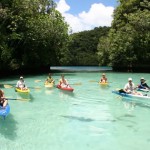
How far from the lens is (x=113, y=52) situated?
2104 inches

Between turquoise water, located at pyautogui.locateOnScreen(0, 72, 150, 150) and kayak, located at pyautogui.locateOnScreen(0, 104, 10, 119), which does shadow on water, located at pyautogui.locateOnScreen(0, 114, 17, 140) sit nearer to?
turquoise water, located at pyautogui.locateOnScreen(0, 72, 150, 150)

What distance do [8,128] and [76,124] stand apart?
2899mm

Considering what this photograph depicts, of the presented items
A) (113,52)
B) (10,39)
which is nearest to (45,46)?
(10,39)

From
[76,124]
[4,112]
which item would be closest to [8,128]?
[4,112]

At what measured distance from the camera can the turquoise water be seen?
11148mm


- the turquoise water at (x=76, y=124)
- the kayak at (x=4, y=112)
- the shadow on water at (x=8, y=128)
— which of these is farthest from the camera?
the kayak at (x=4, y=112)

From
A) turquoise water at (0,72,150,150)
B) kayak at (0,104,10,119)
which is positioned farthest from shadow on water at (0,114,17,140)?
kayak at (0,104,10,119)

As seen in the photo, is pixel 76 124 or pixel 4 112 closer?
pixel 4 112

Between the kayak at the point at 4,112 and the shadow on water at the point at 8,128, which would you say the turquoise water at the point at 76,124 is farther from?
the kayak at the point at 4,112

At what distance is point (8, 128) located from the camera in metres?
13.0

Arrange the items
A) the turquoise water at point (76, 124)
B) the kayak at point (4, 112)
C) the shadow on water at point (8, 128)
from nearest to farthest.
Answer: the turquoise water at point (76, 124), the shadow on water at point (8, 128), the kayak at point (4, 112)

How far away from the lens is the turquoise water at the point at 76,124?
11148 mm

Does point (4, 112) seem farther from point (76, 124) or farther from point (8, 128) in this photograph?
point (76, 124)

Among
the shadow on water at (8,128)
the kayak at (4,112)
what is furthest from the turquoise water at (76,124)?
the kayak at (4,112)
